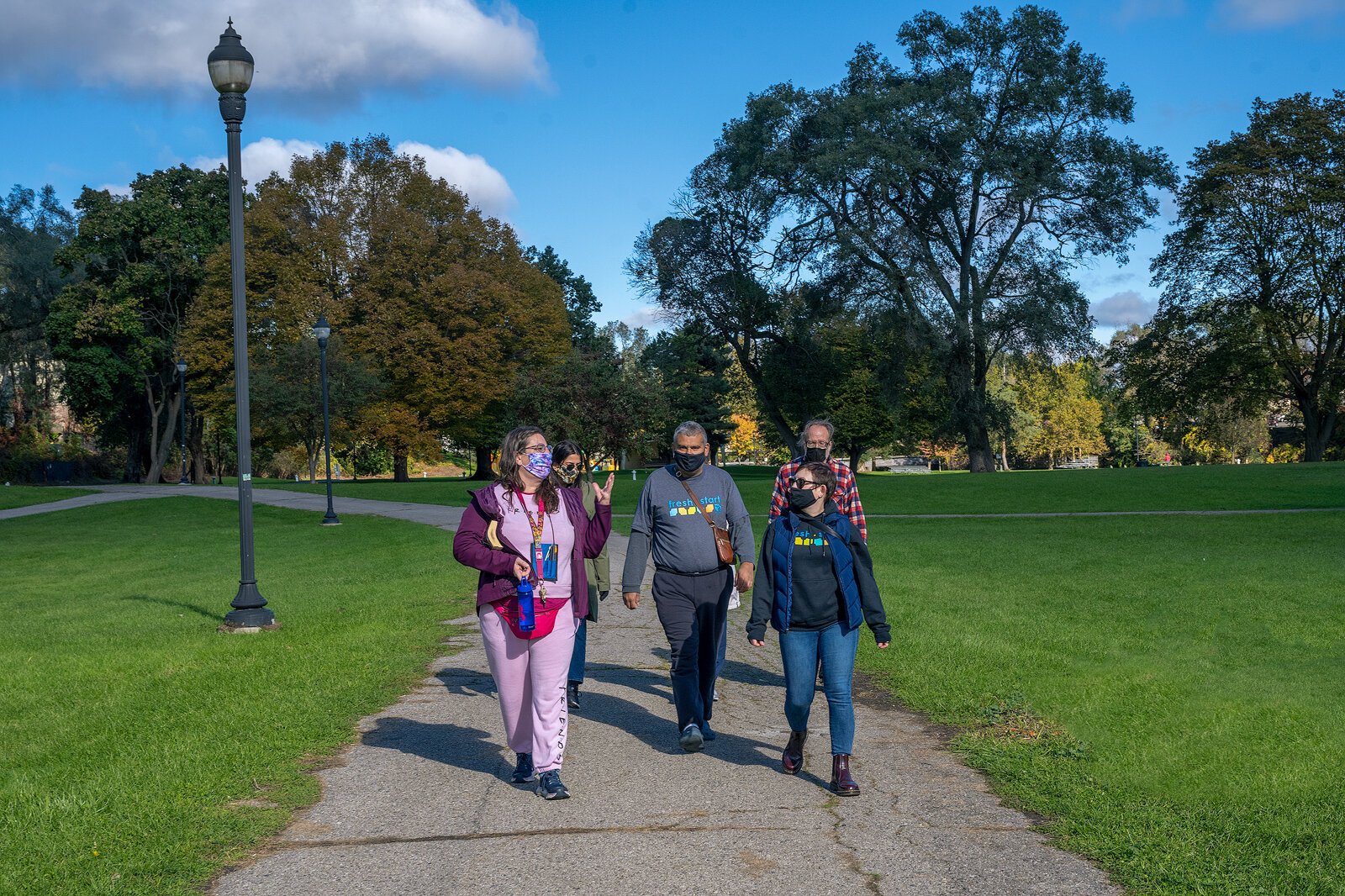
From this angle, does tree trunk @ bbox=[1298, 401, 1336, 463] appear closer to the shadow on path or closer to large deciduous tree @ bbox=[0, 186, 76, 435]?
the shadow on path

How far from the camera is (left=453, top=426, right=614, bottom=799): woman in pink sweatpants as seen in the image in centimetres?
557

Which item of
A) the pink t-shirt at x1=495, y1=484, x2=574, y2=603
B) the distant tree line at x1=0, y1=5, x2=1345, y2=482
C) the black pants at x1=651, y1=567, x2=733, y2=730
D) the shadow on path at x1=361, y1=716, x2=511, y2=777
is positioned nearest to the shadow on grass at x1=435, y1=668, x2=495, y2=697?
the shadow on path at x1=361, y1=716, x2=511, y2=777

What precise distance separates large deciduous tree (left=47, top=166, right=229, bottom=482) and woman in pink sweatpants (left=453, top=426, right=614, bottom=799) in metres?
55.1

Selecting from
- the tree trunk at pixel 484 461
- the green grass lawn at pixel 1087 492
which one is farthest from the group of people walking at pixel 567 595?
the tree trunk at pixel 484 461

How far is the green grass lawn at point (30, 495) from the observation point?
3862 centimetres

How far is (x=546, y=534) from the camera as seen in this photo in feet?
18.5

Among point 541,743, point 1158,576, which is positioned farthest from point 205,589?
point 1158,576

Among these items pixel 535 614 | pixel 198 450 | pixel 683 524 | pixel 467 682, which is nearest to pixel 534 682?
pixel 535 614

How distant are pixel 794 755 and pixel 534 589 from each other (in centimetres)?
173

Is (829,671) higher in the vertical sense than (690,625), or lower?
lower

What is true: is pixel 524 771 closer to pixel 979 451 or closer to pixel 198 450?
pixel 979 451

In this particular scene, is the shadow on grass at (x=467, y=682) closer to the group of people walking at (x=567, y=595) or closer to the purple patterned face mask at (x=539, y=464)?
the group of people walking at (x=567, y=595)

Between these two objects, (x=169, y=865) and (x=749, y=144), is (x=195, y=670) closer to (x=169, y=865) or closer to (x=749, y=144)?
(x=169, y=865)

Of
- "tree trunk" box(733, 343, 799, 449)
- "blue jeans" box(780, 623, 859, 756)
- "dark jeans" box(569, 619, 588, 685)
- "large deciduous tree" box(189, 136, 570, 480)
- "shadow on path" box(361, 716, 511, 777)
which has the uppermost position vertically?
"large deciduous tree" box(189, 136, 570, 480)
